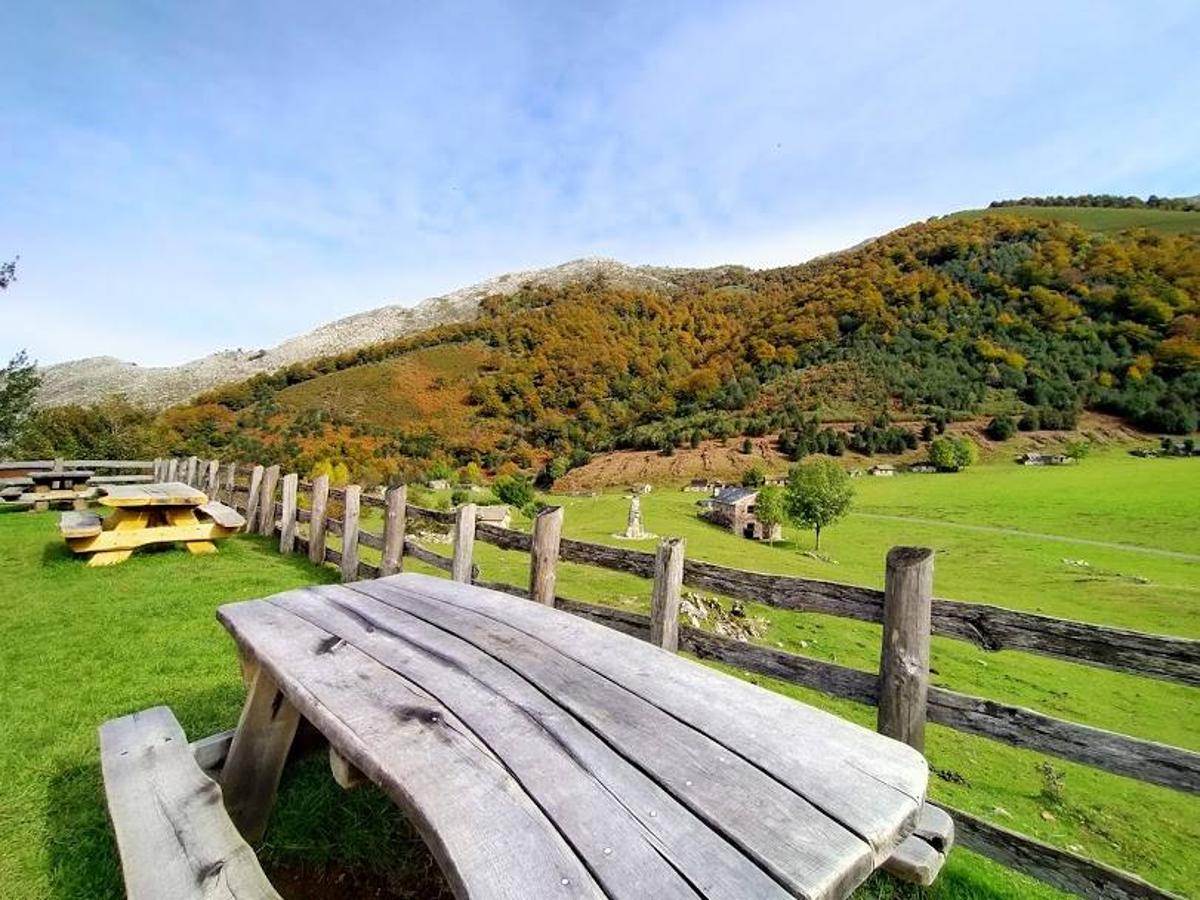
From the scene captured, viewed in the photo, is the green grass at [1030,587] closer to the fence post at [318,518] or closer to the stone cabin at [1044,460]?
the stone cabin at [1044,460]

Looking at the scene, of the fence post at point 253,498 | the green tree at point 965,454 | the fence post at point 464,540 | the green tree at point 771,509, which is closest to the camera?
the fence post at point 464,540

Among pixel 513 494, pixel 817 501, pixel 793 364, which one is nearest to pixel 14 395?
pixel 513 494

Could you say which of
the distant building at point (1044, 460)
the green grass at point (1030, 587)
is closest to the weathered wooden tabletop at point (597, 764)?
the green grass at point (1030, 587)

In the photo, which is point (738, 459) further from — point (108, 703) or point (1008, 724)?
point (1008, 724)

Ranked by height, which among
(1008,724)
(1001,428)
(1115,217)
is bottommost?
(1008,724)

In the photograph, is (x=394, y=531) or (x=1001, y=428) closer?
(x=394, y=531)

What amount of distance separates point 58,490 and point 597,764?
55.0ft

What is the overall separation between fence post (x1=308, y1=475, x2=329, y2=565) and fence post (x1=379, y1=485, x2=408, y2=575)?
72.1 inches

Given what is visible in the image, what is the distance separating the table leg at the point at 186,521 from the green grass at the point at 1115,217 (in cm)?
11676

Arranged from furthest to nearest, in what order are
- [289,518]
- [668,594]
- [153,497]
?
[289,518] → [153,497] → [668,594]

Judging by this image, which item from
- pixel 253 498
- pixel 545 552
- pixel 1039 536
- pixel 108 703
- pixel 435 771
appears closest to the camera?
pixel 435 771

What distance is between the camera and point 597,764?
4.41 ft

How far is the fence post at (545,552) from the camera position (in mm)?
4625

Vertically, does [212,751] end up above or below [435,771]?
below
